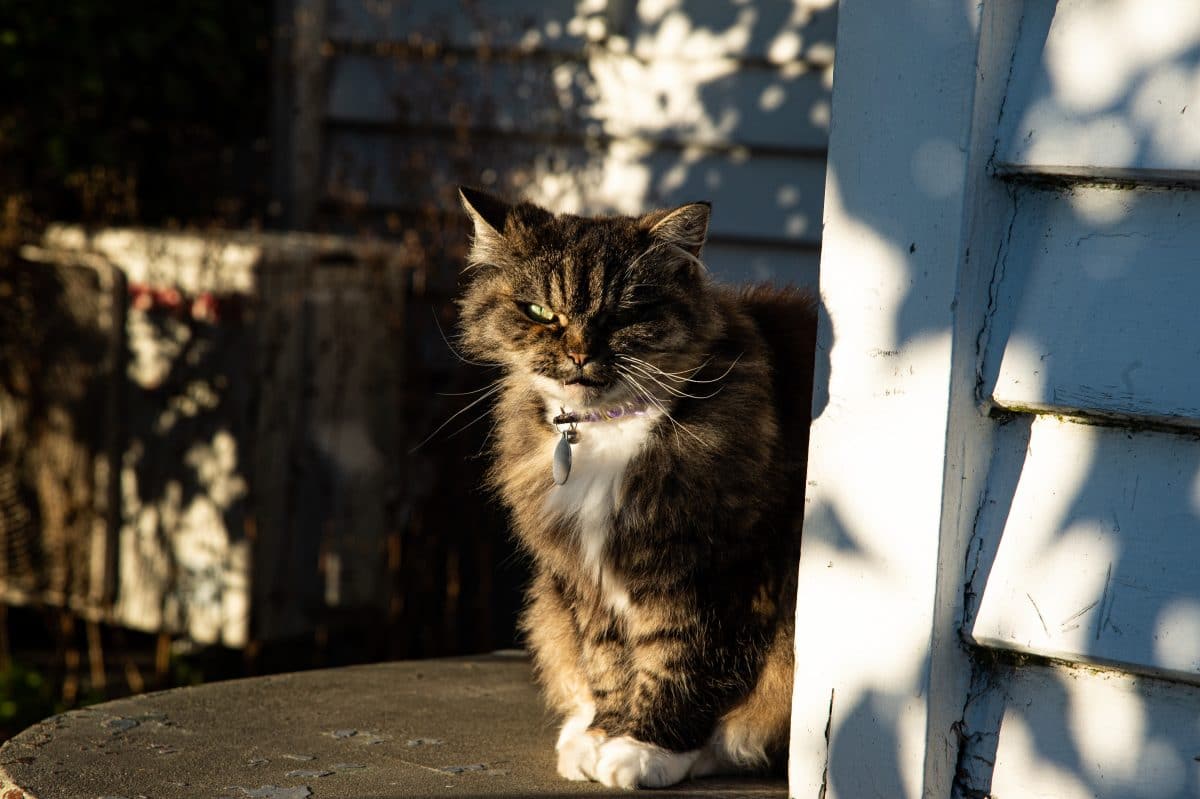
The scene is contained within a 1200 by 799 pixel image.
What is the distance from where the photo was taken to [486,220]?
257 cm

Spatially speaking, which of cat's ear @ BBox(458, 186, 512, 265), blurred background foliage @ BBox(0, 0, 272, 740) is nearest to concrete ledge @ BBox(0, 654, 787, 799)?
cat's ear @ BBox(458, 186, 512, 265)

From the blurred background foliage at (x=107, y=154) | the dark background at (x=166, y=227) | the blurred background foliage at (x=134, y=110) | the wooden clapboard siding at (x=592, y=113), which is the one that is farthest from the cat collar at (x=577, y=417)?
the blurred background foliage at (x=134, y=110)

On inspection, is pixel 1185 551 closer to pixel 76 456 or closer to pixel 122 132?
pixel 76 456

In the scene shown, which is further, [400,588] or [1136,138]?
[400,588]

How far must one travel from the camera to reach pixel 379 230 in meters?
5.31

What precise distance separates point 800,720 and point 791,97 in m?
3.18

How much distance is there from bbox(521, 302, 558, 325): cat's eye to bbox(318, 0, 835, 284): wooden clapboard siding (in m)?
2.31

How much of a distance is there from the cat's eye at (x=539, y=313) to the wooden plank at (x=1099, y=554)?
97 centimetres

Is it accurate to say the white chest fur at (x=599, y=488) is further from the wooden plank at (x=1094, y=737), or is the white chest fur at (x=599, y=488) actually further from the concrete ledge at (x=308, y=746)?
the wooden plank at (x=1094, y=737)

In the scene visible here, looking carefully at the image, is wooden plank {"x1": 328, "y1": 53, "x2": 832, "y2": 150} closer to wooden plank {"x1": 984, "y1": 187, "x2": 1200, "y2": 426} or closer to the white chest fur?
the white chest fur

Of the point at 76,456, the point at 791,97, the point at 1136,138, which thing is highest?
the point at 791,97

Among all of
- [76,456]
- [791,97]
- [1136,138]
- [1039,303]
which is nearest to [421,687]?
[1039,303]

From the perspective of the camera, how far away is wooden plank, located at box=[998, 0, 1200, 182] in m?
1.63

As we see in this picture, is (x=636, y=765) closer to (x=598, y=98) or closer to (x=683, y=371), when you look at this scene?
(x=683, y=371)
